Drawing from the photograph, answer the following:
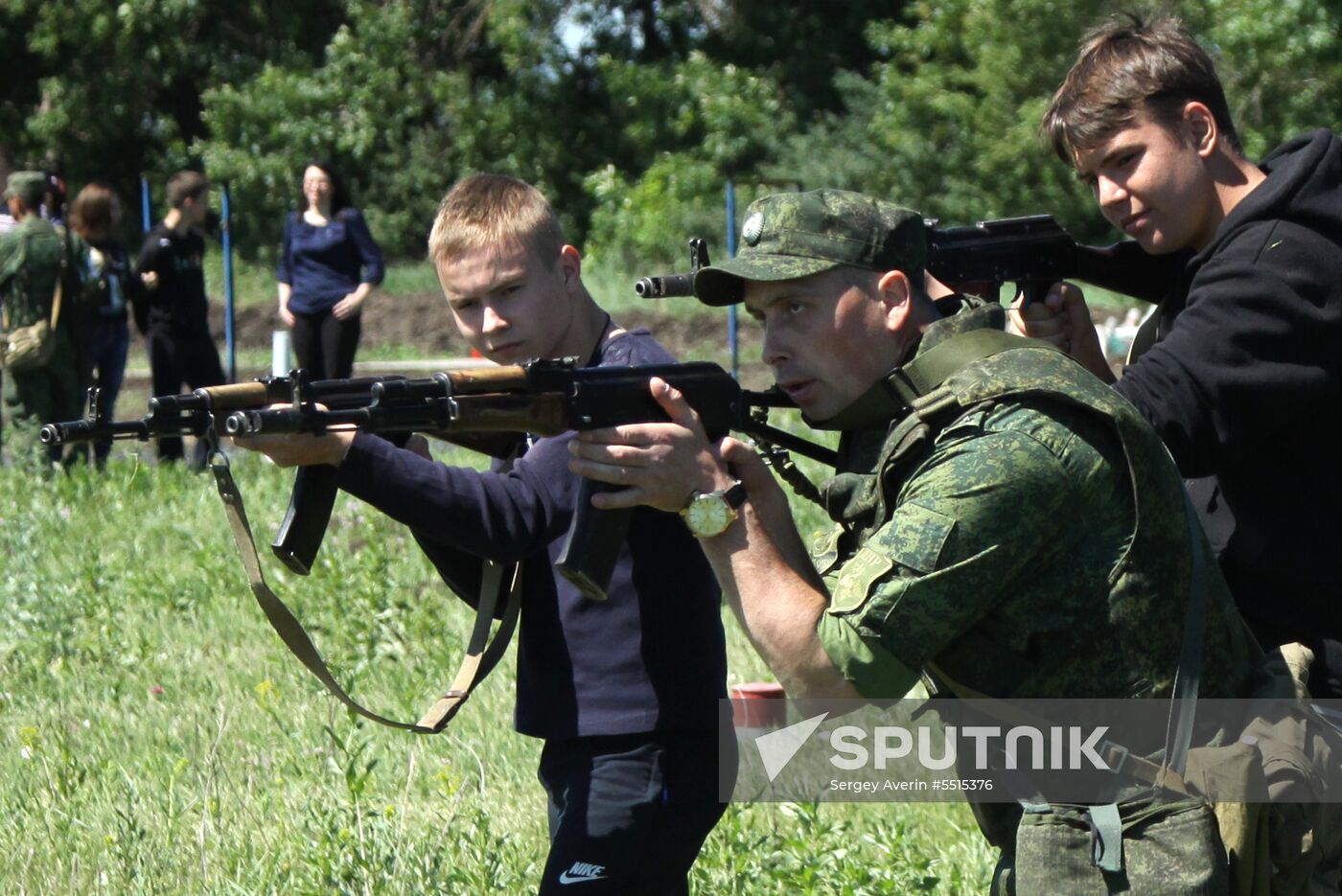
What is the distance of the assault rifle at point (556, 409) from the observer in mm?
2486

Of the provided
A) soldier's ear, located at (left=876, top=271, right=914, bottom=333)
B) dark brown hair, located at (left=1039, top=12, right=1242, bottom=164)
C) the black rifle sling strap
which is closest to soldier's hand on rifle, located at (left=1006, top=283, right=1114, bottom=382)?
dark brown hair, located at (left=1039, top=12, right=1242, bottom=164)

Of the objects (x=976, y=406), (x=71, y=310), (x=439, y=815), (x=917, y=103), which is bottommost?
(x=439, y=815)

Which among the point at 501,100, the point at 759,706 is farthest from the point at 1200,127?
the point at 501,100

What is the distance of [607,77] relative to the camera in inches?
1208

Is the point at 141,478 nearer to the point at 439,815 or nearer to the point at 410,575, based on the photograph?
the point at 410,575

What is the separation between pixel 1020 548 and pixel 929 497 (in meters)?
0.15

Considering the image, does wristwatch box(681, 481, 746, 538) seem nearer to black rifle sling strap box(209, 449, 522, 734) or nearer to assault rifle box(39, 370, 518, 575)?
assault rifle box(39, 370, 518, 575)

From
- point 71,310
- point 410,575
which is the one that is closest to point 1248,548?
point 410,575

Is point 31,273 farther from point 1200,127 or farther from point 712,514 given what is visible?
point 712,514

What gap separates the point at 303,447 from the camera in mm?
2736

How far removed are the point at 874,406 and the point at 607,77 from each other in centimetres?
2879

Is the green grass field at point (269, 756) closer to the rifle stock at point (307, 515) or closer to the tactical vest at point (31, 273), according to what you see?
the rifle stock at point (307, 515)

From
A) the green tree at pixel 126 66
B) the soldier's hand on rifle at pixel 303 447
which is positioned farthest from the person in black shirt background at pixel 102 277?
the green tree at pixel 126 66

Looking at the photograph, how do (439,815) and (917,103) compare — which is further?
(917,103)
